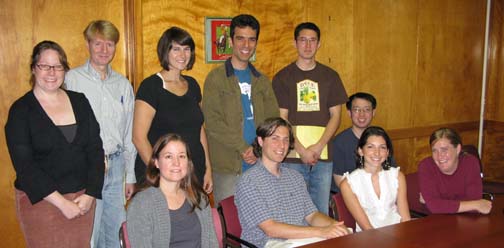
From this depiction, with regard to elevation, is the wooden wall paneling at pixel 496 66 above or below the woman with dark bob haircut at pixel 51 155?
above

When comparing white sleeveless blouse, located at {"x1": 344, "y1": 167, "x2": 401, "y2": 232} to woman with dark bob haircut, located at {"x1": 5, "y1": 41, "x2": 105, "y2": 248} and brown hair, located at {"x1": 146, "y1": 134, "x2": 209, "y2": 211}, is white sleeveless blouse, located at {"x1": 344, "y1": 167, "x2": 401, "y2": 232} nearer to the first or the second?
brown hair, located at {"x1": 146, "y1": 134, "x2": 209, "y2": 211}

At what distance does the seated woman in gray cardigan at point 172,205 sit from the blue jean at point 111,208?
0.68 m

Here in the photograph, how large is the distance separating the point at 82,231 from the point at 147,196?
26.9 inches

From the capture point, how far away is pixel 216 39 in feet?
13.8

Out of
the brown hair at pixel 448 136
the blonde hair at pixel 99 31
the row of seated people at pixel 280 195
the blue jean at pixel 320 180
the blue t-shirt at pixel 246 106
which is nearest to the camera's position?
the row of seated people at pixel 280 195

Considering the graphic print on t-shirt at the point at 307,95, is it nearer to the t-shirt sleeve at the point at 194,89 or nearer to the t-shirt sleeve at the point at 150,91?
the t-shirt sleeve at the point at 194,89

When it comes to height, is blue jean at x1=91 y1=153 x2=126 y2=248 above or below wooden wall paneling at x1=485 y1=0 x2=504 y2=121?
below

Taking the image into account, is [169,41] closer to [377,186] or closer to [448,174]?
[377,186]

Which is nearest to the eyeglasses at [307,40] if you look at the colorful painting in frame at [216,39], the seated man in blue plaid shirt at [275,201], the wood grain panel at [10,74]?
the colorful painting in frame at [216,39]

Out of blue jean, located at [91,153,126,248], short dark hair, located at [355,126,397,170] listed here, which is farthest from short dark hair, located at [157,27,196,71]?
short dark hair, located at [355,126,397,170]

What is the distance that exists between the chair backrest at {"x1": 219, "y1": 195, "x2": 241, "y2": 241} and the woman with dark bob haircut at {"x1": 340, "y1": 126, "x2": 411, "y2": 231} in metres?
0.71

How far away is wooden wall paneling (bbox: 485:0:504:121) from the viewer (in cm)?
614

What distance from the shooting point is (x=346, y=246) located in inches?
86.6

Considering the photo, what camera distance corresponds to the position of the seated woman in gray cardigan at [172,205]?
2.39 meters
